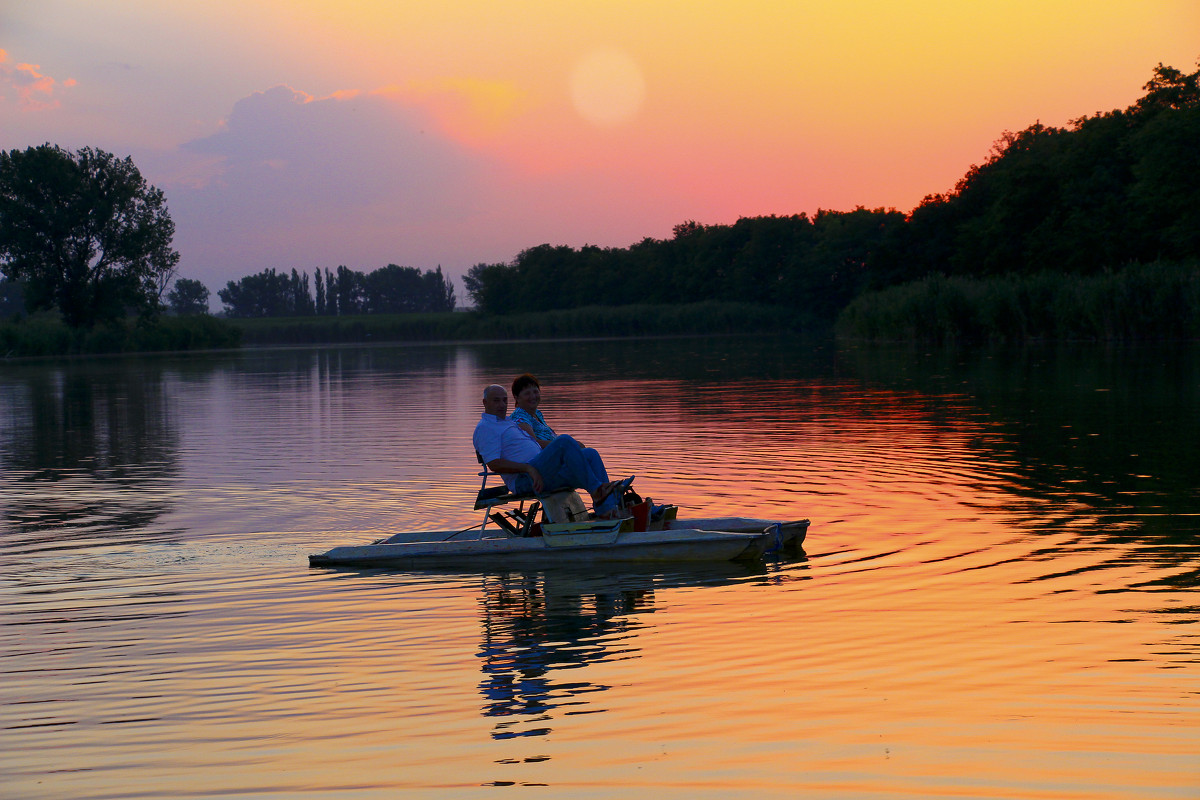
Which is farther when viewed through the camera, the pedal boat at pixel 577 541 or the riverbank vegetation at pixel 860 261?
the riverbank vegetation at pixel 860 261

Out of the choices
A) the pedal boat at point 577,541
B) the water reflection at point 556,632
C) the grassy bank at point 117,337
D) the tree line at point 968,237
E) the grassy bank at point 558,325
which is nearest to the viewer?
the water reflection at point 556,632

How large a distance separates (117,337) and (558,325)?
37394mm

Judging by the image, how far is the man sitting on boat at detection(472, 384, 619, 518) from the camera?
9.20 meters

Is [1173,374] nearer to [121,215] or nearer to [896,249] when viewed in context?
[896,249]

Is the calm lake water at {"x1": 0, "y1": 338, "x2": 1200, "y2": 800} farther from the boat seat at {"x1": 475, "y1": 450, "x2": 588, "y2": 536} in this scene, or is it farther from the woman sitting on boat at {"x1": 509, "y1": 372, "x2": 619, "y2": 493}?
the woman sitting on boat at {"x1": 509, "y1": 372, "x2": 619, "y2": 493}

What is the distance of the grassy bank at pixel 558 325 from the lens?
9975 centimetres

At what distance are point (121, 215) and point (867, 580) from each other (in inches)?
3407

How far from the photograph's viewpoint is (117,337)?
3196 inches

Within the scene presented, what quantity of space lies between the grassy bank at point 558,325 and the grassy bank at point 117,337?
31.4 feet

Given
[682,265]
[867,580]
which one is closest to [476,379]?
[867,580]

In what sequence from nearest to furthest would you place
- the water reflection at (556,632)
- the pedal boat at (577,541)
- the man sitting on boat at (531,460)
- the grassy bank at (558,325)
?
the water reflection at (556,632)
the pedal boat at (577,541)
the man sitting on boat at (531,460)
the grassy bank at (558,325)

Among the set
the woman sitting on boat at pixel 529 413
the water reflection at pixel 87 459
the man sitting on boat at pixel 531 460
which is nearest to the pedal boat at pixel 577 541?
the man sitting on boat at pixel 531 460

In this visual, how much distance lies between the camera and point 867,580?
830 cm

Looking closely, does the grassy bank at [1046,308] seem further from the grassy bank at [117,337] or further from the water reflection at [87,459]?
the grassy bank at [117,337]
